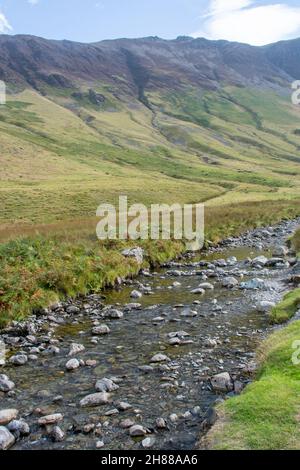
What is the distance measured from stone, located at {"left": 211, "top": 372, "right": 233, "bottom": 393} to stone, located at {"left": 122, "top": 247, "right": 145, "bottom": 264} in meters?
17.6

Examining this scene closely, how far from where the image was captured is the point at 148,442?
1107 cm

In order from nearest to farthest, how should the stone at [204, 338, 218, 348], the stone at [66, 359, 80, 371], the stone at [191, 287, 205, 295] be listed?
the stone at [66, 359, 80, 371]
the stone at [204, 338, 218, 348]
the stone at [191, 287, 205, 295]

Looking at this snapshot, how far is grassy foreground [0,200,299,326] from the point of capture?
21938 millimetres

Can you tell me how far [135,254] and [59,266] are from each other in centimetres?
765

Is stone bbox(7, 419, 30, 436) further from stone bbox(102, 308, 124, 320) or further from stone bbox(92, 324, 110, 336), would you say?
stone bbox(102, 308, 124, 320)

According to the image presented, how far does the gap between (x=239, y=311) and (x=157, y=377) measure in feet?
27.1

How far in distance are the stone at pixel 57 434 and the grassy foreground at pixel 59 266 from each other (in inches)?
371

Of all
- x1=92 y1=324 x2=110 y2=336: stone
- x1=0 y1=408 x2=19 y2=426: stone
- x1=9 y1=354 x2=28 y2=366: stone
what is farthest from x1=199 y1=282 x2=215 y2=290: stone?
x1=0 y1=408 x2=19 y2=426: stone

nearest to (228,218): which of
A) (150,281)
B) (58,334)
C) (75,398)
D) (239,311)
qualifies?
(150,281)

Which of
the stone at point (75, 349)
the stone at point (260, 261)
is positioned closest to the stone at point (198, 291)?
the stone at point (260, 261)

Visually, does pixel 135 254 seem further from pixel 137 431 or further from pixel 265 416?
pixel 265 416

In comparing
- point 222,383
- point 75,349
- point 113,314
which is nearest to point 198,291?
point 113,314

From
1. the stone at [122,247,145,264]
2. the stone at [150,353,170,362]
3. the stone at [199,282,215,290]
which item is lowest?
the stone at [150,353,170,362]
